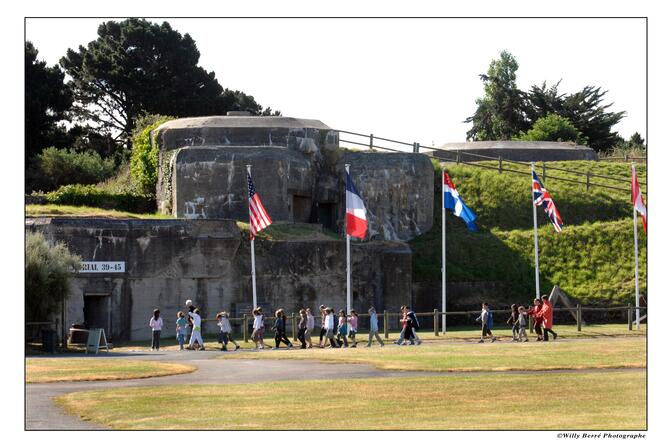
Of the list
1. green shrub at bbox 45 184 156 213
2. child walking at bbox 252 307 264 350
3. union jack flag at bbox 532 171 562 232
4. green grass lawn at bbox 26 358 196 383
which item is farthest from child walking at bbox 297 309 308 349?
green shrub at bbox 45 184 156 213

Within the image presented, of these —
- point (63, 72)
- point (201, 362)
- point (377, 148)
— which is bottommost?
point (201, 362)

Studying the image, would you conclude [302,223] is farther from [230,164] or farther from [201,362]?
[201,362]

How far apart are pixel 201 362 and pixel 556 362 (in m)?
8.95

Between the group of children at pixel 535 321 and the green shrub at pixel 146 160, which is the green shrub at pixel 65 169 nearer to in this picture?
the green shrub at pixel 146 160

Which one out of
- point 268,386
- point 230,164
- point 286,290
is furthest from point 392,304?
point 268,386

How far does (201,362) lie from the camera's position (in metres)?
35.8

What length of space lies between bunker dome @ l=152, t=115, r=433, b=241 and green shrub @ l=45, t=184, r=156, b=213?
1108 millimetres

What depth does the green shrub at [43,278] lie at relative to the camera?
136 ft

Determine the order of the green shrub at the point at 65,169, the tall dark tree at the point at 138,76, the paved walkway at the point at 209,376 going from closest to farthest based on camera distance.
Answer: the paved walkway at the point at 209,376, the green shrub at the point at 65,169, the tall dark tree at the point at 138,76

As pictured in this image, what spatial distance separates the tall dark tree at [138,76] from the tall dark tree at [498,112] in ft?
65.1

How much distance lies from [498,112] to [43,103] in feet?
108

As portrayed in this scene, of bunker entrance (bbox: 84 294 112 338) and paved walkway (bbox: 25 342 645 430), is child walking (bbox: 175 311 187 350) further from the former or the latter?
bunker entrance (bbox: 84 294 112 338)

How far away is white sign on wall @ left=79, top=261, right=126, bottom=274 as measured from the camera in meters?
47.8

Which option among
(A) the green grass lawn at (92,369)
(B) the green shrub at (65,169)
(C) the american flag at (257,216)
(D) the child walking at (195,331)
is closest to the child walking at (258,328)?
(D) the child walking at (195,331)
